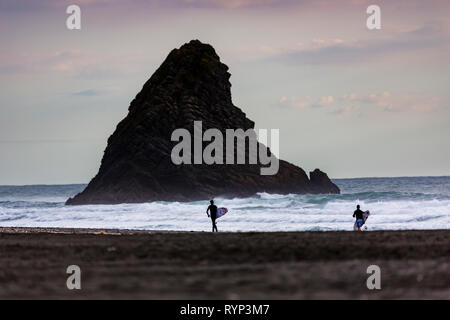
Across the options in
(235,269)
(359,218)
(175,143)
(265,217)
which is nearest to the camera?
(235,269)

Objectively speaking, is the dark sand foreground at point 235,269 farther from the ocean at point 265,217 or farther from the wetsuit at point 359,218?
the ocean at point 265,217

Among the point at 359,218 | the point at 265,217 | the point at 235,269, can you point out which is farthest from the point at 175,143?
the point at 235,269

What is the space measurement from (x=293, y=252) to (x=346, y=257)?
1.60 metres

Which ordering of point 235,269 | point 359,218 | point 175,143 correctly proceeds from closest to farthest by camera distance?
point 235,269, point 359,218, point 175,143

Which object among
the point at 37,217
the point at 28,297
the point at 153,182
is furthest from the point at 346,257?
the point at 153,182

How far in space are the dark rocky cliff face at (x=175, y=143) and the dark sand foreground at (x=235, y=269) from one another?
208 ft

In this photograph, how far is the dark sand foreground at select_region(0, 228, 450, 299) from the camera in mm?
12461

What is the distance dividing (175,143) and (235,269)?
254 feet

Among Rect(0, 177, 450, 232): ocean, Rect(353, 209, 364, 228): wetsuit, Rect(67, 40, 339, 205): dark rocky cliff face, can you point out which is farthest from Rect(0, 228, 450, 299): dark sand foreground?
Rect(67, 40, 339, 205): dark rocky cliff face

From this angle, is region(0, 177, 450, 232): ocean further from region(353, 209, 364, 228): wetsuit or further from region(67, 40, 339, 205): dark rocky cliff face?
region(67, 40, 339, 205): dark rocky cliff face

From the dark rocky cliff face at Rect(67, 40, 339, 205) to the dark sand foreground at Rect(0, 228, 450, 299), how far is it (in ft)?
208

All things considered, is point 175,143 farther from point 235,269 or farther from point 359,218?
point 235,269

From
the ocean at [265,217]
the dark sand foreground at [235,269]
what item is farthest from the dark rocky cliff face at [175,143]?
the dark sand foreground at [235,269]

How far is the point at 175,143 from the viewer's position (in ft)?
302
